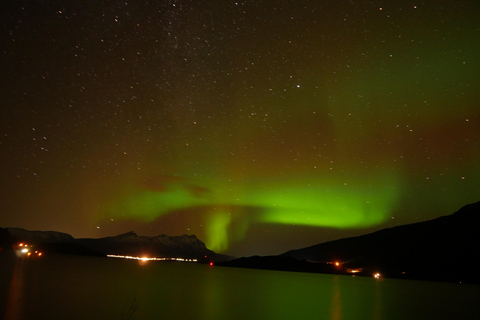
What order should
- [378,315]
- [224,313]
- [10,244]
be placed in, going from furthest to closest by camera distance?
[10,244], [378,315], [224,313]

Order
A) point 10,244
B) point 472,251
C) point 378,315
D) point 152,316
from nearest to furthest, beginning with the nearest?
point 152,316 → point 378,315 → point 10,244 → point 472,251

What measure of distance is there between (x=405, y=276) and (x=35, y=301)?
649ft

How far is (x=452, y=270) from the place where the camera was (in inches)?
7283

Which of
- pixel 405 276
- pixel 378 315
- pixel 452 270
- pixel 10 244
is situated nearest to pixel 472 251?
pixel 452 270

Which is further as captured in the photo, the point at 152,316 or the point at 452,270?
the point at 452,270

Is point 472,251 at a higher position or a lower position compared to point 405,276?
higher

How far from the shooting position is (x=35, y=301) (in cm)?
2189

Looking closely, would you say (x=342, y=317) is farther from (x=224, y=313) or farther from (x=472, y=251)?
(x=472, y=251)

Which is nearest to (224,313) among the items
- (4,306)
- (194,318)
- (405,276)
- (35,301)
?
(194,318)

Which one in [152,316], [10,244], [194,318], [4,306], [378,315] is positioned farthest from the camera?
[10,244]

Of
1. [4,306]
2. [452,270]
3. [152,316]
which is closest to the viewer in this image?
[4,306]

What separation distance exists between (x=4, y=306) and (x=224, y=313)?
13825 mm

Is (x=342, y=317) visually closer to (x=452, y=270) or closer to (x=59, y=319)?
(x=59, y=319)

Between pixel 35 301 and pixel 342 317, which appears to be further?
pixel 342 317
